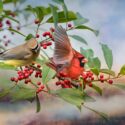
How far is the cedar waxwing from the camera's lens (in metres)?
0.67

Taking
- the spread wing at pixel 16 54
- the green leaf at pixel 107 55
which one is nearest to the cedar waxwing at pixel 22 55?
the spread wing at pixel 16 54

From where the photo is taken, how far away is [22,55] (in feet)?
2.21

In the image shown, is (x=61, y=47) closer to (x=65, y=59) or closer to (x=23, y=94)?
(x=65, y=59)

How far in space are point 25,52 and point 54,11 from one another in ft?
0.31

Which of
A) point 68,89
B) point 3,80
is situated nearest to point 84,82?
point 68,89

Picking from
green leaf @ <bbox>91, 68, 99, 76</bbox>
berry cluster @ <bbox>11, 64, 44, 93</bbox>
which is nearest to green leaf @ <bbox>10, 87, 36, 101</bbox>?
berry cluster @ <bbox>11, 64, 44, 93</bbox>

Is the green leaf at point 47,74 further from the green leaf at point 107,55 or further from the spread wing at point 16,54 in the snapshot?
the green leaf at point 107,55

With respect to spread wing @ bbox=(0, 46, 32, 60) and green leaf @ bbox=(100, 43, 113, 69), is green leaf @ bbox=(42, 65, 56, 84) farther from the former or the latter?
Answer: green leaf @ bbox=(100, 43, 113, 69)

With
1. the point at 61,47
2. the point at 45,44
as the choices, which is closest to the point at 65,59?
the point at 61,47

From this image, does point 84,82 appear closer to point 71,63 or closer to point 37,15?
point 71,63

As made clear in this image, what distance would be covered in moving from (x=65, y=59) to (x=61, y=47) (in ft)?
0.08

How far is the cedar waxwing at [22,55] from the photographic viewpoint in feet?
2.21

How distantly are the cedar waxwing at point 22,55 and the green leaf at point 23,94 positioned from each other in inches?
3.1

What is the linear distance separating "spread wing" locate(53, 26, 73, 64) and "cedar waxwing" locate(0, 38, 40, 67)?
0.05 meters
